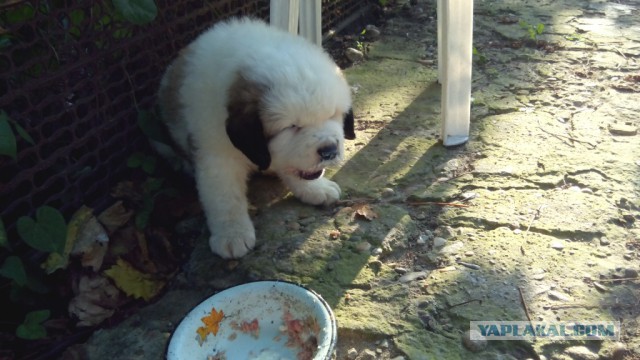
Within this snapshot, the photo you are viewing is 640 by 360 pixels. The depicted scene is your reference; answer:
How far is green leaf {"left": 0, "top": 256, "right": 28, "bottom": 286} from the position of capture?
2211 millimetres

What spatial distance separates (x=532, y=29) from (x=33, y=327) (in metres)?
4.47

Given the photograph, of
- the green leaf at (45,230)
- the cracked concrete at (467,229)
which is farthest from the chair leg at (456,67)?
the green leaf at (45,230)

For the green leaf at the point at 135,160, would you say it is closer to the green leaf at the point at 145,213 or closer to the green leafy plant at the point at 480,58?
the green leaf at the point at 145,213

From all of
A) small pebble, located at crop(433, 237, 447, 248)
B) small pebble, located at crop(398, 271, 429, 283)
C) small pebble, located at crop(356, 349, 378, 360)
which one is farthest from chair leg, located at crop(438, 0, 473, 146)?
small pebble, located at crop(356, 349, 378, 360)

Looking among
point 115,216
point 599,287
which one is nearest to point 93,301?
point 115,216

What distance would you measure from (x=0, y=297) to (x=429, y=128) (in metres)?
2.50

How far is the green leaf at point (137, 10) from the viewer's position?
2.49 meters

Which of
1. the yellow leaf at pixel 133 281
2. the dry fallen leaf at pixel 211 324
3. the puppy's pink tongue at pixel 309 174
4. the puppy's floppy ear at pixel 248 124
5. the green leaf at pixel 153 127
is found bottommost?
the yellow leaf at pixel 133 281

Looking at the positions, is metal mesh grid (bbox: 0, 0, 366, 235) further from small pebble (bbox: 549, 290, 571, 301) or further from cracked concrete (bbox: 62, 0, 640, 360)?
small pebble (bbox: 549, 290, 571, 301)

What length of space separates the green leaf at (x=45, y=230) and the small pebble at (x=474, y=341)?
162 cm

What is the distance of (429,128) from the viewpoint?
3643 mm

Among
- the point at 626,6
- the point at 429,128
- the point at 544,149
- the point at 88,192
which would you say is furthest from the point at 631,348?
the point at 626,6

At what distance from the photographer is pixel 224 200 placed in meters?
2.72

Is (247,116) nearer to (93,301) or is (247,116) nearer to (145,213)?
(145,213)
